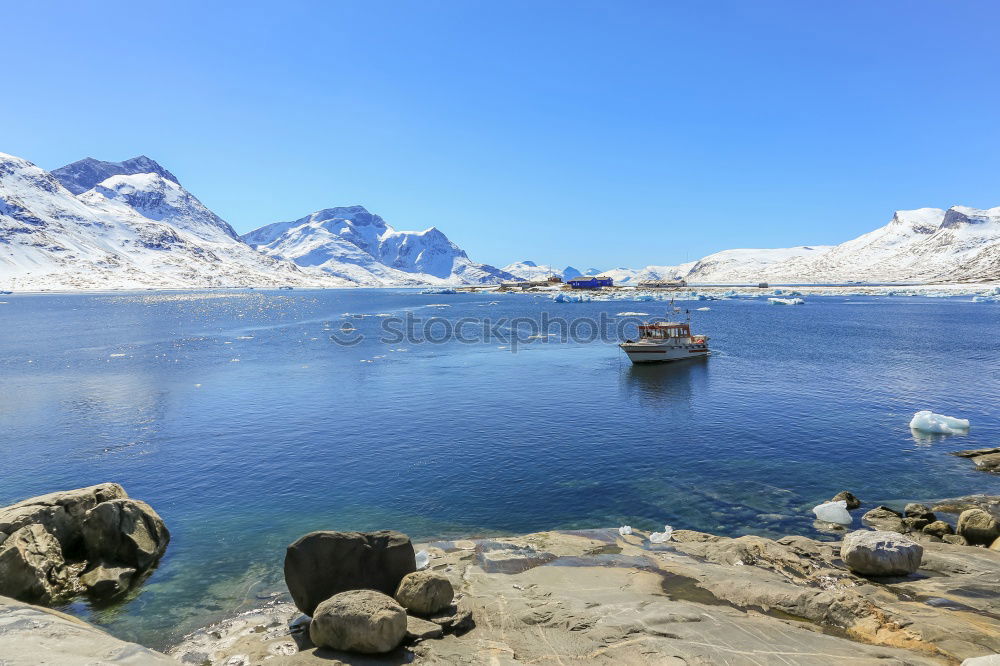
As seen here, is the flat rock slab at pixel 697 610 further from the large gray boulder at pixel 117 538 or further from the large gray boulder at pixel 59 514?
the large gray boulder at pixel 59 514

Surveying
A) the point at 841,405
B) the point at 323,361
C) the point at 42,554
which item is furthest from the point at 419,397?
the point at 841,405

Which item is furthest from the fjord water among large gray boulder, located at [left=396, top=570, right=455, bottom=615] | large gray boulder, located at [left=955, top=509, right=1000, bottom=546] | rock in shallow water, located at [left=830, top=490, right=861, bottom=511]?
large gray boulder, located at [left=396, top=570, right=455, bottom=615]

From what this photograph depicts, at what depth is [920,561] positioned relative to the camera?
18.1m

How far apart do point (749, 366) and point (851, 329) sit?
5200 cm

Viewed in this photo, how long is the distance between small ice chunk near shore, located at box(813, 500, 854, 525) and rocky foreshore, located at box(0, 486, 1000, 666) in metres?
2.92

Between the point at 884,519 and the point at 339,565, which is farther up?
the point at 339,565

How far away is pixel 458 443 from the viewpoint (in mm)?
36250

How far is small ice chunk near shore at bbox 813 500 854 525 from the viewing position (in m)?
23.4

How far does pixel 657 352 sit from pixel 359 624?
59.8 m

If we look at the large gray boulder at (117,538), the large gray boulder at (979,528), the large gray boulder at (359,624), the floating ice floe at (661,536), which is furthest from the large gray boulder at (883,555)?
the large gray boulder at (117,538)

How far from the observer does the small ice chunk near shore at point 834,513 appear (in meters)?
23.4

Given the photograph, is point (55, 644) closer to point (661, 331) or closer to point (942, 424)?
point (942, 424)

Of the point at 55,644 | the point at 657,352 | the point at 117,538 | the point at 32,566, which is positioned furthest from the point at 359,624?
the point at 657,352

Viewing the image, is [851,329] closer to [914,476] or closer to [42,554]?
[914,476]
